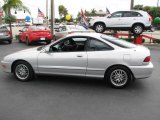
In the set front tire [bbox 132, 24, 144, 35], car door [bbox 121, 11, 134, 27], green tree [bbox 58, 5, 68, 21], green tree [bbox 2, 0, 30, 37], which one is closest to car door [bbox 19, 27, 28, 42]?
green tree [bbox 2, 0, 30, 37]

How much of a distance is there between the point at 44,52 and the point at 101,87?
1.87 metres

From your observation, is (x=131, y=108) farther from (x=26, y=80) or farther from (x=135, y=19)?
(x=135, y=19)

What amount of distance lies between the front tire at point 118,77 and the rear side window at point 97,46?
0.57 metres

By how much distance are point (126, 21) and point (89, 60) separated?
9.09 metres

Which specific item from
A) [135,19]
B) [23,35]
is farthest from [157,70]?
[23,35]

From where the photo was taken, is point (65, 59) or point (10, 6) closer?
point (65, 59)

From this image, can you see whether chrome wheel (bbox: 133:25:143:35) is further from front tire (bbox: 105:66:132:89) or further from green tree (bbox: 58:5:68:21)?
green tree (bbox: 58:5:68:21)

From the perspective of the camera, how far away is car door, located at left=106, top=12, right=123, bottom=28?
14191 millimetres

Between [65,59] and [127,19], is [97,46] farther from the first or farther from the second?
[127,19]

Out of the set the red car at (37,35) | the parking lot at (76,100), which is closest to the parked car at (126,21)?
the red car at (37,35)

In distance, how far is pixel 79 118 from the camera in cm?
414

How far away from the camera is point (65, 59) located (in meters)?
6.02

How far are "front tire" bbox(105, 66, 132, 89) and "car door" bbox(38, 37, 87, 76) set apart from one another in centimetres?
70

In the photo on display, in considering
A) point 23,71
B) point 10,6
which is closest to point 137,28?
point 23,71
